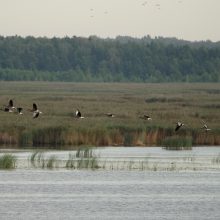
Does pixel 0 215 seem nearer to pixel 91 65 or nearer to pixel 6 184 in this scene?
pixel 6 184

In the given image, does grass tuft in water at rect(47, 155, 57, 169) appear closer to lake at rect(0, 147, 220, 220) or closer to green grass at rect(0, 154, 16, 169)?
lake at rect(0, 147, 220, 220)

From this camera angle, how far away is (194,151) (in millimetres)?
40438

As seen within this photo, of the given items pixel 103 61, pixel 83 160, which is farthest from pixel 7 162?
pixel 103 61

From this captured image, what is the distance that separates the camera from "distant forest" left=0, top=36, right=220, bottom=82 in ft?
456

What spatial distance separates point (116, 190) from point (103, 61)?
118 m

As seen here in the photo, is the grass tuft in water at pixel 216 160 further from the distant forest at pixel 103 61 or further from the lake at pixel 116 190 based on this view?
the distant forest at pixel 103 61

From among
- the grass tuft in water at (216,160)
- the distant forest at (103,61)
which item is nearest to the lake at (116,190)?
the grass tuft in water at (216,160)

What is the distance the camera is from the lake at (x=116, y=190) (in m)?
27.7

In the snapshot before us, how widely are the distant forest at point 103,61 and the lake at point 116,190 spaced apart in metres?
98.6

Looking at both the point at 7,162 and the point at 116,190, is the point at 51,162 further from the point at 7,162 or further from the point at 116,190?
the point at 116,190

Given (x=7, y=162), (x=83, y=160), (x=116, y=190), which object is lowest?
(x=116, y=190)

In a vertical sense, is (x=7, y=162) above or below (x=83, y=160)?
below

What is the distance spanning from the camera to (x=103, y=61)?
149 meters

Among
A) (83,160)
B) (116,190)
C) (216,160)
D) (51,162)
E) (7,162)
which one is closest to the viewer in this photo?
(116,190)
